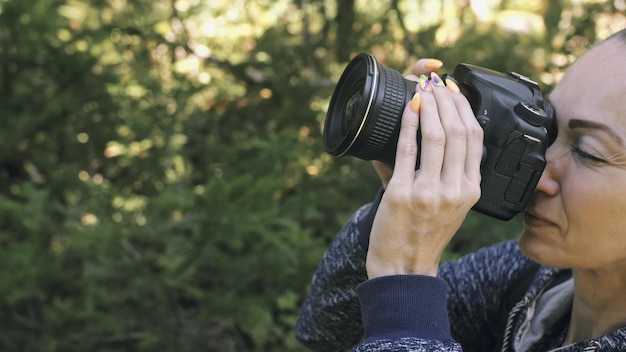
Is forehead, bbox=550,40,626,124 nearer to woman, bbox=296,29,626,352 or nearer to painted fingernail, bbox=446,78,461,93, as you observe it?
woman, bbox=296,29,626,352

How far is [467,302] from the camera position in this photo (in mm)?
1593

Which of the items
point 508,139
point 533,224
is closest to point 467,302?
point 533,224

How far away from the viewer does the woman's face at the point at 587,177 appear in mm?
1217

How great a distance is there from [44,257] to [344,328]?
129cm

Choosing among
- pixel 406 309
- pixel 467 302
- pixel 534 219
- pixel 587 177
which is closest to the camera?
pixel 406 309

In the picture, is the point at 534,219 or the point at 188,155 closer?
the point at 534,219

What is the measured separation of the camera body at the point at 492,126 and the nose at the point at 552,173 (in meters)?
0.01

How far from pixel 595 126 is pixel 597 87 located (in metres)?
0.07

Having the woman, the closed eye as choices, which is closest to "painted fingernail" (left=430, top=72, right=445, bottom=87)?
the woman

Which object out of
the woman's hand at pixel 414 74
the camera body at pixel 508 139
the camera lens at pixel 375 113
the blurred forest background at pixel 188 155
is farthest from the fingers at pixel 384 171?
the blurred forest background at pixel 188 155

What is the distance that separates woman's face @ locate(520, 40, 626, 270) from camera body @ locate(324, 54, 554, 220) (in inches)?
1.3

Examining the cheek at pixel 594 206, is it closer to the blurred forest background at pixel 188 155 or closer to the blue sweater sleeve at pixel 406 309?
the blue sweater sleeve at pixel 406 309

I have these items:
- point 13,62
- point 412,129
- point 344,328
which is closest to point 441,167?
point 412,129

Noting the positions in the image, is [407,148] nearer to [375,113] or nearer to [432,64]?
[375,113]
